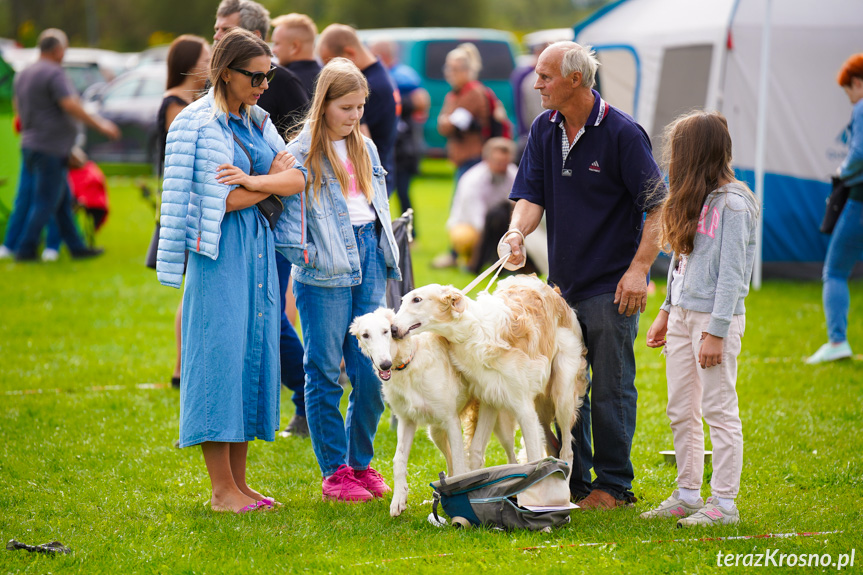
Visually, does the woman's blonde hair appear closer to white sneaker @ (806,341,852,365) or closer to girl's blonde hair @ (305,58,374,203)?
girl's blonde hair @ (305,58,374,203)

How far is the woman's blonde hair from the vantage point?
13.6 feet

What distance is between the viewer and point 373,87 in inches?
254

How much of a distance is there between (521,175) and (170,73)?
289 cm

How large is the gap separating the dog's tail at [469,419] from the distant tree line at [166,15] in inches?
1523

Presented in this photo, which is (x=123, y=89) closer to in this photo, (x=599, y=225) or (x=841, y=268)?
(x=841, y=268)

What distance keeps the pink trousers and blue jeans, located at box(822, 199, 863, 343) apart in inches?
149

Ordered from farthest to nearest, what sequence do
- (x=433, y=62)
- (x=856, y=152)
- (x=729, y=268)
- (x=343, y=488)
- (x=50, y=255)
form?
(x=433, y=62)
(x=50, y=255)
(x=856, y=152)
(x=343, y=488)
(x=729, y=268)

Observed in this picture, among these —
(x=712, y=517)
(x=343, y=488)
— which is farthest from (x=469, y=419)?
(x=712, y=517)

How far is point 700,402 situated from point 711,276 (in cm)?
69

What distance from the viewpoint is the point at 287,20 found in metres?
6.11

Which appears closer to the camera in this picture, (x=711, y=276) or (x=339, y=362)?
(x=711, y=276)

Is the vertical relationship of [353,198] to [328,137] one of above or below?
below

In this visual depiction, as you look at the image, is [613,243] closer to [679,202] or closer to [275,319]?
[679,202]

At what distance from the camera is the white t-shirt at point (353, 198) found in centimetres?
459
